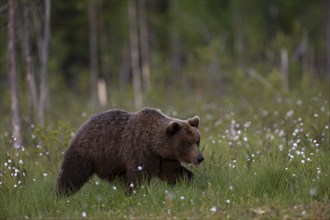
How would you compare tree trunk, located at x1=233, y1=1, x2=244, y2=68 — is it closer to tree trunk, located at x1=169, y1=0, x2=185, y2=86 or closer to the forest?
the forest

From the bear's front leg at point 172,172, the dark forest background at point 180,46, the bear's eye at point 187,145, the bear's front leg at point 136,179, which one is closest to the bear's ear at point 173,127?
the bear's eye at point 187,145

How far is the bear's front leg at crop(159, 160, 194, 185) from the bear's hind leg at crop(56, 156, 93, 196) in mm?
1055

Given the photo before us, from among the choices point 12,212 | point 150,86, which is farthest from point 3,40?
point 150,86

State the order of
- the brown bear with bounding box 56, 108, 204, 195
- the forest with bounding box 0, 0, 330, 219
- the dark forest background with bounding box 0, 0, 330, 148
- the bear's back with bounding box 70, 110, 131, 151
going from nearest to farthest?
1. the forest with bounding box 0, 0, 330, 219
2. the brown bear with bounding box 56, 108, 204, 195
3. the bear's back with bounding box 70, 110, 131, 151
4. the dark forest background with bounding box 0, 0, 330, 148

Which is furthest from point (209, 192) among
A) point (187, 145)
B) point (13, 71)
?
point (13, 71)

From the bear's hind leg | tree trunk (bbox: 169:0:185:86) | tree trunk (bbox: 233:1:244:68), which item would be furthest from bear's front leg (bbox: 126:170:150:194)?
tree trunk (bbox: 169:0:185:86)

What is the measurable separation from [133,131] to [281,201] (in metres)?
2.33

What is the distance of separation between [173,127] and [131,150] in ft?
2.25

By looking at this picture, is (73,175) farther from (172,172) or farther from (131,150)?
(172,172)

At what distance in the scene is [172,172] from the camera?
795 centimetres

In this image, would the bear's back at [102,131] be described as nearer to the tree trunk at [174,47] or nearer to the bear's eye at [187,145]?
the bear's eye at [187,145]

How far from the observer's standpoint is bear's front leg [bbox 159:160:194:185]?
25.9 feet

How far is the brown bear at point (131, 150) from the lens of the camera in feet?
25.3

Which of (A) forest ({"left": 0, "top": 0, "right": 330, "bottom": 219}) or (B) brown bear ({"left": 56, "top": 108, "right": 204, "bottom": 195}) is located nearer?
(A) forest ({"left": 0, "top": 0, "right": 330, "bottom": 219})
